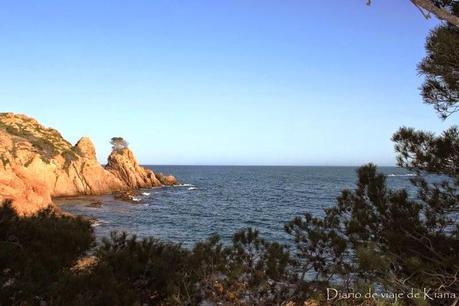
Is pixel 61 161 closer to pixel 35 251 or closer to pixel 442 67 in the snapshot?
pixel 35 251

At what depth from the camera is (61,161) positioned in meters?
57.1

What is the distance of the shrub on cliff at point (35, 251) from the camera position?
20.5ft

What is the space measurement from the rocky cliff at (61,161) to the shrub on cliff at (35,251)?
3486 cm

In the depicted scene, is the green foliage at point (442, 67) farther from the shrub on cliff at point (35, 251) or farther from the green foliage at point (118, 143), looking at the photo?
the green foliage at point (118, 143)

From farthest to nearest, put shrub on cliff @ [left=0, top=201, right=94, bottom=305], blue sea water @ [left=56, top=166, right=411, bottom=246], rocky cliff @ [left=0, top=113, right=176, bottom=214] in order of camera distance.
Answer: rocky cliff @ [left=0, top=113, right=176, bottom=214]
blue sea water @ [left=56, top=166, right=411, bottom=246]
shrub on cliff @ [left=0, top=201, right=94, bottom=305]

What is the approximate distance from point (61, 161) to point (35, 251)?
5262 cm

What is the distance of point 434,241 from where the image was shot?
8352 millimetres

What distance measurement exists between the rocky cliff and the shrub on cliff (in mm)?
34863

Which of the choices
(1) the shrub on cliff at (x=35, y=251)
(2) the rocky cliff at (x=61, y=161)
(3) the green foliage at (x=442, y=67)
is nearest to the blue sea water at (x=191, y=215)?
(2) the rocky cliff at (x=61, y=161)

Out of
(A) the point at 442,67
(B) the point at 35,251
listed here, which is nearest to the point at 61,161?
(B) the point at 35,251

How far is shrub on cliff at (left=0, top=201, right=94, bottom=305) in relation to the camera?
246 inches

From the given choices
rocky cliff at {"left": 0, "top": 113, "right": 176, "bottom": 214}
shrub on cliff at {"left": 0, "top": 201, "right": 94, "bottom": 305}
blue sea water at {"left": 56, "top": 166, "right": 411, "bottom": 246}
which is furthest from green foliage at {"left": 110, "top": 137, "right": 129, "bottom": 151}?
shrub on cliff at {"left": 0, "top": 201, "right": 94, "bottom": 305}

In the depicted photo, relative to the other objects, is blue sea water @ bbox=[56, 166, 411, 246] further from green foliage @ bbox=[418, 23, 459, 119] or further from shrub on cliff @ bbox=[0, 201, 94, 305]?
green foliage @ bbox=[418, 23, 459, 119]

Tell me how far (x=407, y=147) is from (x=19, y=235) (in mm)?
7847
